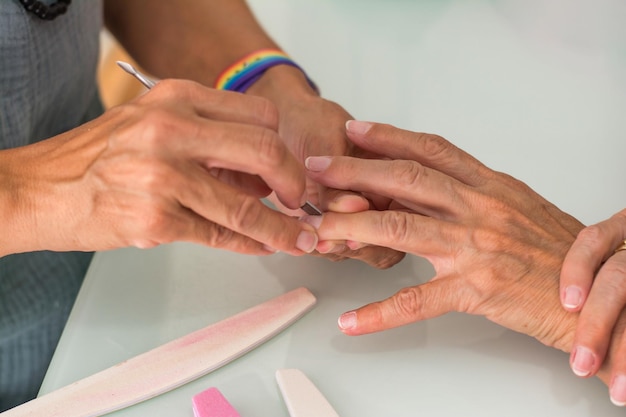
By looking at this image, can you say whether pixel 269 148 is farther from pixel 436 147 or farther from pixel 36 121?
pixel 36 121

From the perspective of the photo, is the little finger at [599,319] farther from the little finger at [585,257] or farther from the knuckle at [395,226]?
the knuckle at [395,226]

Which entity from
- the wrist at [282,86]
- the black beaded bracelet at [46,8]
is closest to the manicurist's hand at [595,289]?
the wrist at [282,86]

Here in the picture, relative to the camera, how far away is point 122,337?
0.72 m

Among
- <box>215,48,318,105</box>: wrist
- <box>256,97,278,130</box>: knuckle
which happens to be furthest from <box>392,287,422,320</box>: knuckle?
<box>215,48,318,105</box>: wrist

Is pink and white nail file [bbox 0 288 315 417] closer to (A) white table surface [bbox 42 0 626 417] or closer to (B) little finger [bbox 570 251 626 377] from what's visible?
(A) white table surface [bbox 42 0 626 417]

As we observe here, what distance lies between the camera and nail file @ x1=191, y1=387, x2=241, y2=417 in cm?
62

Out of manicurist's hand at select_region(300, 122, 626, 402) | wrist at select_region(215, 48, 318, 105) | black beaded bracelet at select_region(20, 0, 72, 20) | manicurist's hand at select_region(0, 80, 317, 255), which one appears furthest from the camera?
wrist at select_region(215, 48, 318, 105)

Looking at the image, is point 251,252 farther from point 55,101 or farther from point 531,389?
point 55,101

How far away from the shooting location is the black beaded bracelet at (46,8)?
30.6 inches

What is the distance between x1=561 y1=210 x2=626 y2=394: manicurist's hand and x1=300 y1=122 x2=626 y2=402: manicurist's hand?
0.01m

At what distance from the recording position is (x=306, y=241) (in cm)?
66

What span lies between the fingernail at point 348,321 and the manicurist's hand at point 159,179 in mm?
89

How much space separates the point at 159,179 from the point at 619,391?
1.46 ft

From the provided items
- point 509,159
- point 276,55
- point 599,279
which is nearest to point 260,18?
point 276,55
